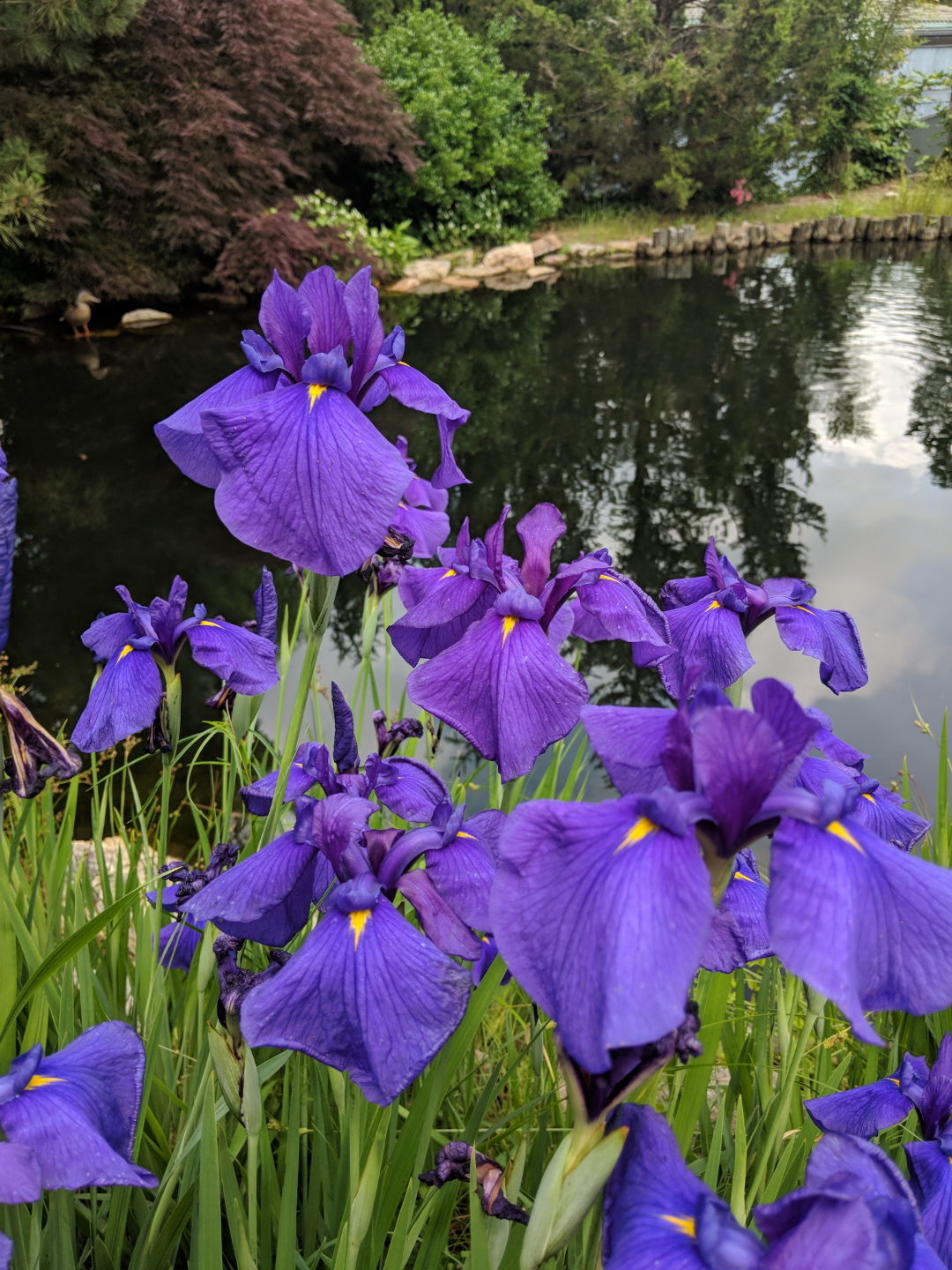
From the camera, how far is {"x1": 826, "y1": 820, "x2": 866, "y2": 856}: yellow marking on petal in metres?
0.66

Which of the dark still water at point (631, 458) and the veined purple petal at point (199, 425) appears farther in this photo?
the dark still water at point (631, 458)

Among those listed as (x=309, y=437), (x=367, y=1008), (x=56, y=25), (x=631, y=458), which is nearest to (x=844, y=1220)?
(x=367, y=1008)

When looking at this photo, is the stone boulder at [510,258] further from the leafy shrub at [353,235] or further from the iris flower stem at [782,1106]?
the iris flower stem at [782,1106]

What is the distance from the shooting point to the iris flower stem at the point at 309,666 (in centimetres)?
108

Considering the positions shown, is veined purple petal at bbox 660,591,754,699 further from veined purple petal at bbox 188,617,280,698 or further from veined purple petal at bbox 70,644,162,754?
veined purple petal at bbox 70,644,162,754

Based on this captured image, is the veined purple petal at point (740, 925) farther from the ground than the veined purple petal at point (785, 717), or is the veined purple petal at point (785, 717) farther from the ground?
the veined purple petal at point (785, 717)

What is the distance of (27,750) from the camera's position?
1.14m

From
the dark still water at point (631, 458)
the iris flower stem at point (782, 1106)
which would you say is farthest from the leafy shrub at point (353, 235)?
the iris flower stem at point (782, 1106)

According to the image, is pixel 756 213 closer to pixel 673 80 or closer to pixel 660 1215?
pixel 673 80

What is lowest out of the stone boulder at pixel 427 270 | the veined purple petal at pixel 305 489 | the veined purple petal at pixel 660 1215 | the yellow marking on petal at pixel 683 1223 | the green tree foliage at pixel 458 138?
the stone boulder at pixel 427 270

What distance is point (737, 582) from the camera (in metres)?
1.39

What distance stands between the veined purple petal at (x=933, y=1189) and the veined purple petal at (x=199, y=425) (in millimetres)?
1095

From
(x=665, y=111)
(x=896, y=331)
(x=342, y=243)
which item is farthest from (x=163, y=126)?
(x=665, y=111)

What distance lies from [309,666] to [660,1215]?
0.66m
